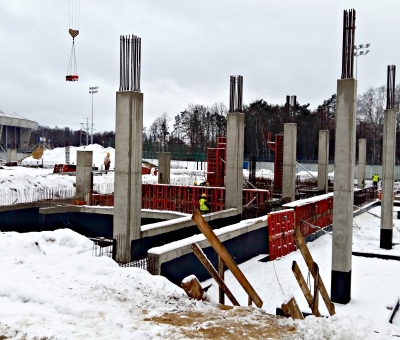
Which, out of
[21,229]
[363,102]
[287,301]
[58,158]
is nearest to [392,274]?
[287,301]

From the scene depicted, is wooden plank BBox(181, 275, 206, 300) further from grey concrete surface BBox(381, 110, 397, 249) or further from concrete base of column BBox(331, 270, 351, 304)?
grey concrete surface BBox(381, 110, 397, 249)

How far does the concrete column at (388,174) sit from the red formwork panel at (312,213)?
2.54 metres

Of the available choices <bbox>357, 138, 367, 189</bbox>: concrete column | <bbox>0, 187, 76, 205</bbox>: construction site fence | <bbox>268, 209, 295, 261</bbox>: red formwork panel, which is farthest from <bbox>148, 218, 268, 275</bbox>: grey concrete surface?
<bbox>357, 138, 367, 189</bbox>: concrete column

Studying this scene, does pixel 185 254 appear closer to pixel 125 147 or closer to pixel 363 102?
pixel 125 147

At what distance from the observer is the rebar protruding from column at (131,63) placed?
12.6 meters

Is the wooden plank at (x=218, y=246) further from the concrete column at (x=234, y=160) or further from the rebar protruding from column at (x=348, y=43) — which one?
the concrete column at (x=234, y=160)

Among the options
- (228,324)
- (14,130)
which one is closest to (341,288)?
(228,324)

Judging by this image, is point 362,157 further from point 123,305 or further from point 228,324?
point 123,305

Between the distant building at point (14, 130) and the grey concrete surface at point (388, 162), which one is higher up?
the distant building at point (14, 130)

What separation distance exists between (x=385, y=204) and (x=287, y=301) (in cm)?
979

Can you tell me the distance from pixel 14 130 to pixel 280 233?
102321 mm

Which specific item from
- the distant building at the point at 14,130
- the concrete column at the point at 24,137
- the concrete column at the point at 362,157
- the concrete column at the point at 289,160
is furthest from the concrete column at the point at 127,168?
the concrete column at the point at 24,137

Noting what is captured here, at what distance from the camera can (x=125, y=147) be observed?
40.4ft

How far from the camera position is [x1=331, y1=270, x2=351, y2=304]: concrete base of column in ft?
31.5
